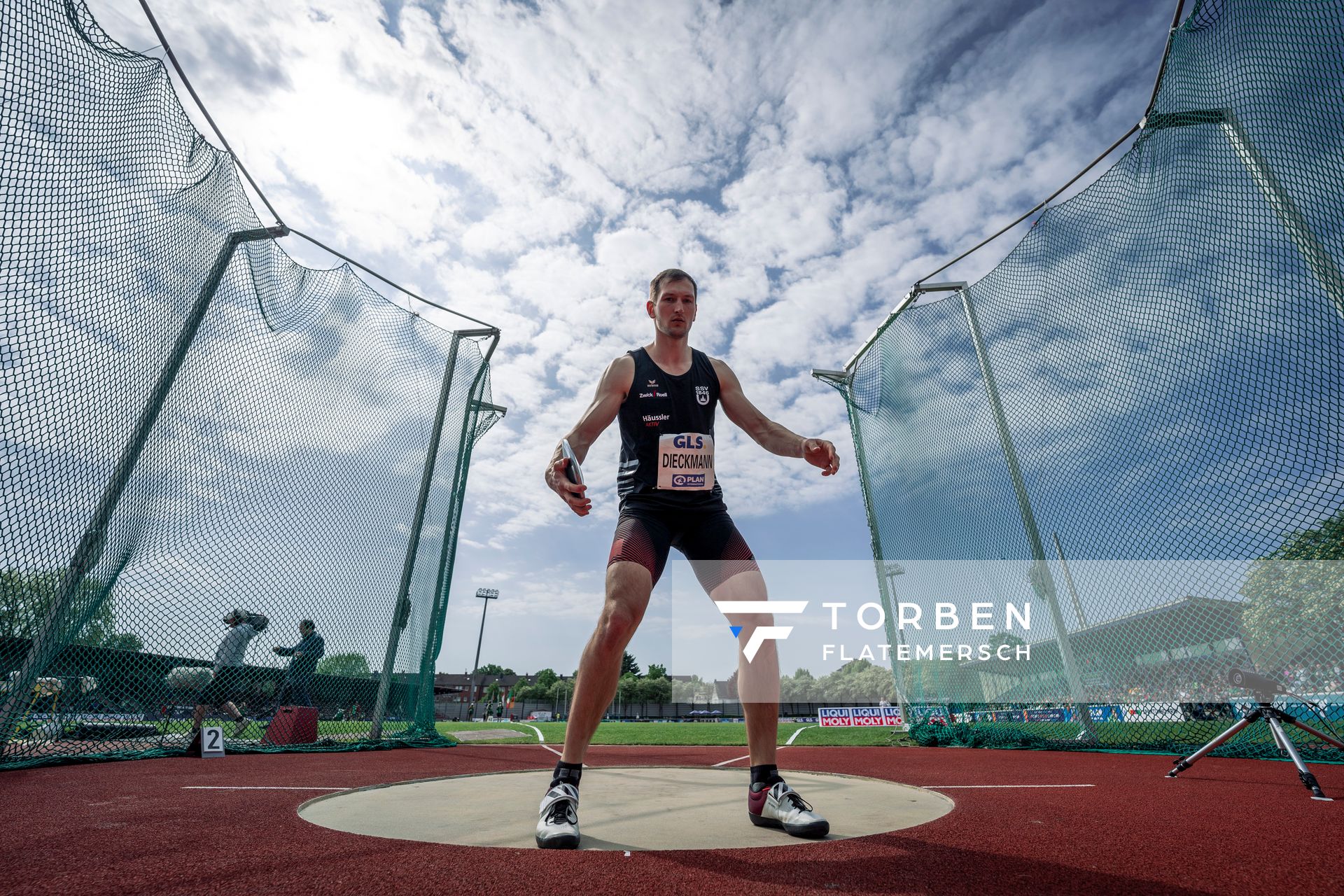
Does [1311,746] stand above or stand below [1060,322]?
below

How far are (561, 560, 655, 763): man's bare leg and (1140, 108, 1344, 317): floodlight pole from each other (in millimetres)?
4461

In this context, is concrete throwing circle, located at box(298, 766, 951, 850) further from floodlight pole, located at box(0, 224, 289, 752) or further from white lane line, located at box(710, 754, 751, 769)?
floodlight pole, located at box(0, 224, 289, 752)

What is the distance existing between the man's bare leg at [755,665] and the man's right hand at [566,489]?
682 millimetres

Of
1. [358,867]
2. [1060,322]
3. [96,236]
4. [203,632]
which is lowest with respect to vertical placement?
[358,867]

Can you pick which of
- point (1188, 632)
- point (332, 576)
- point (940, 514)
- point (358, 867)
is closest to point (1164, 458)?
point (1188, 632)

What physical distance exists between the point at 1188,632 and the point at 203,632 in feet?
24.9

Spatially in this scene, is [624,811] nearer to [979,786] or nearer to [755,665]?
[755,665]

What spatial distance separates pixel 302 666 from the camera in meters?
5.96

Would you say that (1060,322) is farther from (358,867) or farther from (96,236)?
(96,236)

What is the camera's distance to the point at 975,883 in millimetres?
1433

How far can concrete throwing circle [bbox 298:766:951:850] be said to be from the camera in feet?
6.44

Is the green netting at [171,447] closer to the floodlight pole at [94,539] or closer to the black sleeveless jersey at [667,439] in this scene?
the floodlight pole at [94,539]

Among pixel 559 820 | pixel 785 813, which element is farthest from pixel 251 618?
pixel 785 813

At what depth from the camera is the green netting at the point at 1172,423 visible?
3982 mm
